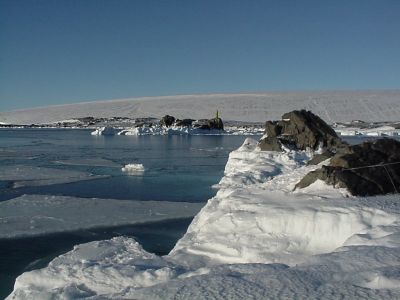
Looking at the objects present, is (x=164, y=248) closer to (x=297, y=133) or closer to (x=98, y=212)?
(x=98, y=212)

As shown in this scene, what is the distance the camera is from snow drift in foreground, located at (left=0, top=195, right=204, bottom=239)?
21.7 ft

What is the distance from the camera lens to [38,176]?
11.8m

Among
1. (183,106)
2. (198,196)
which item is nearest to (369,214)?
(198,196)

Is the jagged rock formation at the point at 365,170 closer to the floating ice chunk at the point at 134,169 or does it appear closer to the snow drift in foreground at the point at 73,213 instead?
the snow drift in foreground at the point at 73,213

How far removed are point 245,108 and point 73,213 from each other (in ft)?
199

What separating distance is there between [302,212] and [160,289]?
2097 millimetres

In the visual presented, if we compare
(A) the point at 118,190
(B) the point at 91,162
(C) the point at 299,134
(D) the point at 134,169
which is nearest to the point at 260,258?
(A) the point at 118,190

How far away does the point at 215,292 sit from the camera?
2.64 meters

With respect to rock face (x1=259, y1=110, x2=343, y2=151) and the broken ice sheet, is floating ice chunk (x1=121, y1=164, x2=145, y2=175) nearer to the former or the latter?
the broken ice sheet

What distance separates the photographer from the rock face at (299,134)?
13156mm

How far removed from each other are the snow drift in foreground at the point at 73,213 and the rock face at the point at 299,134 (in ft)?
17.1

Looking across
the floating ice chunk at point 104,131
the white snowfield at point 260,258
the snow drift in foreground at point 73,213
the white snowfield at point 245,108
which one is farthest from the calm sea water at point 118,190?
the white snowfield at point 245,108

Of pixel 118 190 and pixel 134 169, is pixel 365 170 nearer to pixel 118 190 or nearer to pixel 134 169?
pixel 118 190

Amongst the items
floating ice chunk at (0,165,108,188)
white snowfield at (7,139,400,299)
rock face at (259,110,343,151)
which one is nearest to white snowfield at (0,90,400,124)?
rock face at (259,110,343,151)
